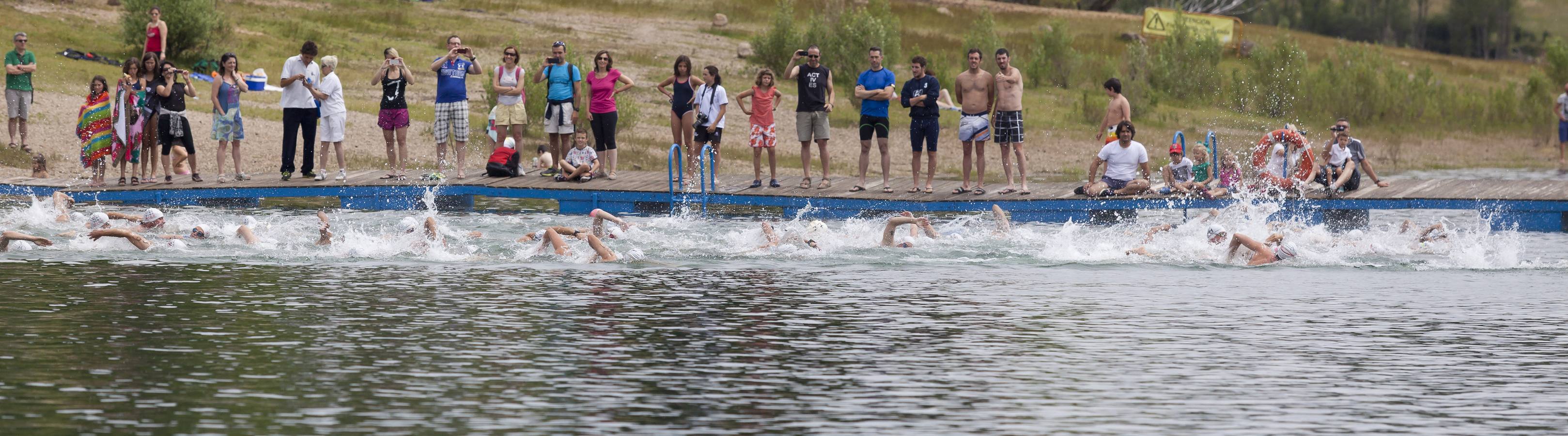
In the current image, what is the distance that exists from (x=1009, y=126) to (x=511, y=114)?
556 cm

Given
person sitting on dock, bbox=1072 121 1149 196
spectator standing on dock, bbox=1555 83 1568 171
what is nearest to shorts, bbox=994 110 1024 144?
person sitting on dock, bbox=1072 121 1149 196

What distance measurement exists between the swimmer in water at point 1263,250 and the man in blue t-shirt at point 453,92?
26.2ft

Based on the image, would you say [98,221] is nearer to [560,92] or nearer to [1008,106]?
[560,92]

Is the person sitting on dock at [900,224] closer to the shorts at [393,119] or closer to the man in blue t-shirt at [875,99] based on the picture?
the man in blue t-shirt at [875,99]

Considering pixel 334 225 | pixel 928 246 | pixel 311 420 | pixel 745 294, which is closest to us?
pixel 311 420

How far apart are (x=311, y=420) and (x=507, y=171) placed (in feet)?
40.3

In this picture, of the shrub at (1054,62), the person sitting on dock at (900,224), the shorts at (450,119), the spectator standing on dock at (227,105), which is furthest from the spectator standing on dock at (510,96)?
the shrub at (1054,62)

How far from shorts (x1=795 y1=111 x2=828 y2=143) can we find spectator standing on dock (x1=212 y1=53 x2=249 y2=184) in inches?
230

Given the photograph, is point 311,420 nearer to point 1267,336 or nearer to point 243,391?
point 243,391

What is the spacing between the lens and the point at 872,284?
44.6 feet

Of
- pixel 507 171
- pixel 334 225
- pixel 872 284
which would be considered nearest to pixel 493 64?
pixel 507 171

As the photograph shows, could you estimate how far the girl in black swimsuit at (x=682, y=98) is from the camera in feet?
60.9

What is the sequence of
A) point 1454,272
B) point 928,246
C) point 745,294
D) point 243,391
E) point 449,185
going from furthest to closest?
point 449,185 < point 928,246 < point 1454,272 < point 745,294 < point 243,391

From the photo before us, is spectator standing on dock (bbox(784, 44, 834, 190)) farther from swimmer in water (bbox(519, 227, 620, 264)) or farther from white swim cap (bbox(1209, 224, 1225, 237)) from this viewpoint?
white swim cap (bbox(1209, 224, 1225, 237))
